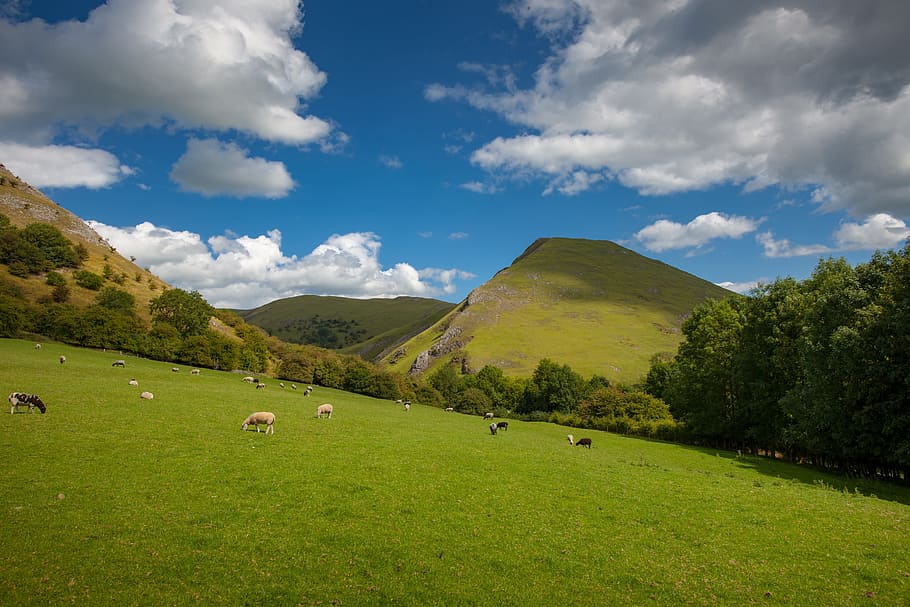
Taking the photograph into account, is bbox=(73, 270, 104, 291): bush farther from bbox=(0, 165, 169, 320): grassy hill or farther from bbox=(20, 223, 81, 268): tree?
bbox=(20, 223, 81, 268): tree

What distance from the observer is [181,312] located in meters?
117

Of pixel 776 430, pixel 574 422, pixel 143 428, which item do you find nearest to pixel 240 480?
pixel 143 428

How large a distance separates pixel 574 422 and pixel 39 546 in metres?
90.6

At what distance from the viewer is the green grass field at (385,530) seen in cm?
→ 1257

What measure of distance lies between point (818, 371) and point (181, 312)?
134 meters

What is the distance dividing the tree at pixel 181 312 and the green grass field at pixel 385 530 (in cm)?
9880

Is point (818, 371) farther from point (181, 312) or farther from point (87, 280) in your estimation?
point (87, 280)

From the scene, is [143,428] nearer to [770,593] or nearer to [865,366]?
[770,593]

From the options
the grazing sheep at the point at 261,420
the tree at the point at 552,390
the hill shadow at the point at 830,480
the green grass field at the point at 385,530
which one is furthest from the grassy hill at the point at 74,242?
the hill shadow at the point at 830,480

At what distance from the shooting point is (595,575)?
46.5 ft

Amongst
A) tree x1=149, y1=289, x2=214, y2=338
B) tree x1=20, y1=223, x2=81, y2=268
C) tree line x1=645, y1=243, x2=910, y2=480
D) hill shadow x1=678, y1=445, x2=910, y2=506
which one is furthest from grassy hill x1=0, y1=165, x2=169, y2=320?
hill shadow x1=678, y1=445, x2=910, y2=506

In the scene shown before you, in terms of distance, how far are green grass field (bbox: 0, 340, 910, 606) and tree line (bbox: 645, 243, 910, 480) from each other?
49.5 feet

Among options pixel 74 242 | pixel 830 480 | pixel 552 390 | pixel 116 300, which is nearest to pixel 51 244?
pixel 74 242

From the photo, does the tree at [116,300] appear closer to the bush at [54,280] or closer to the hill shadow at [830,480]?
the bush at [54,280]
